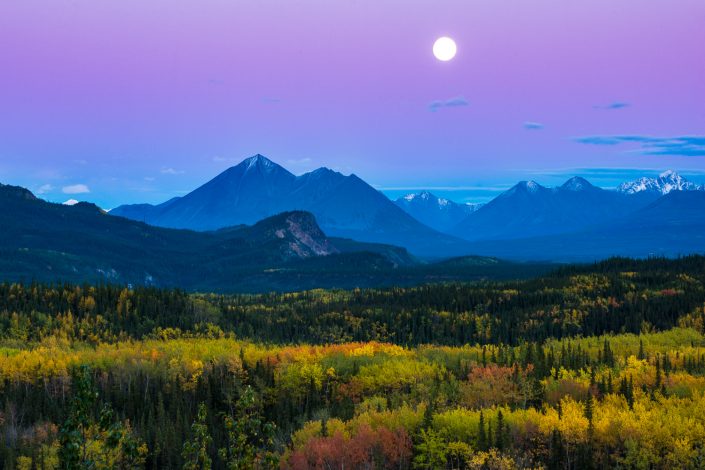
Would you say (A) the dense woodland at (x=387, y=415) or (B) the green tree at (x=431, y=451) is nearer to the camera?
(A) the dense woodland at (x=387, y=415)

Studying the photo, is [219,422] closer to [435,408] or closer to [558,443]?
[435,408]

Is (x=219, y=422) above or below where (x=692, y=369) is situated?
below

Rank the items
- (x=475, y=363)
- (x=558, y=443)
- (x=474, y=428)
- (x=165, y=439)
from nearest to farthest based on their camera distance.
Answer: (x=558, y=443)
(x=474, y=428)
(x=165, y=439)
(x=475, y=363)

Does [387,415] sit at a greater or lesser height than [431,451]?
greater

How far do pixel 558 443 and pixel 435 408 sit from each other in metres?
31.2

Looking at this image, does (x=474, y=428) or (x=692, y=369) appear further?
(x=692, y=369)

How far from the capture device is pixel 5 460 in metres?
129

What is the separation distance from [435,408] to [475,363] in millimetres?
58188

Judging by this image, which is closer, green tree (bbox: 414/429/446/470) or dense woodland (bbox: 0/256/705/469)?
dense woodland (bbox: 0/256/705/469)

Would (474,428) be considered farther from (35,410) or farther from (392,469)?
(35,410)

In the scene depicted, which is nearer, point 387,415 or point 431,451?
point 431,451

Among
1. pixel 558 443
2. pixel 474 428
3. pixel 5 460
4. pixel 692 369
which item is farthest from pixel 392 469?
pixel 692 369

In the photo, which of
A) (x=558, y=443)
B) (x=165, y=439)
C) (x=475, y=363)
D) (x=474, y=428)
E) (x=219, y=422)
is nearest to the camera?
(x=558, y=443)

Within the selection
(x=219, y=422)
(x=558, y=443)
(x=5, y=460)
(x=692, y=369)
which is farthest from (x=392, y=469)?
(x=692, y=369)
